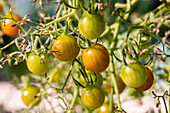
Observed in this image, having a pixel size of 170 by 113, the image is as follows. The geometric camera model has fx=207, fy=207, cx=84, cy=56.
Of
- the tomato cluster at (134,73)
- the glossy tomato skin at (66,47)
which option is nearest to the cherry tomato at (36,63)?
the glossy tomato skin at (66,47)

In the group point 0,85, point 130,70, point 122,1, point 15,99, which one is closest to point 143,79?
point 130,70

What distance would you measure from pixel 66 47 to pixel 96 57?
2.0 inches

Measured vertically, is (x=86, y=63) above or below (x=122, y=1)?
below

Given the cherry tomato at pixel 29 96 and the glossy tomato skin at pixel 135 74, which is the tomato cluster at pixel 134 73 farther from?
the cherry tomato at pixel 29 96

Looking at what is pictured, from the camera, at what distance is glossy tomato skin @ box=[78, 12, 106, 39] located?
A: 30 cm

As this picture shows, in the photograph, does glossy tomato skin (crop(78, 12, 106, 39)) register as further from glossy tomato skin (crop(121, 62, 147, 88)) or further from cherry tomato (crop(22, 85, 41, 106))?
cherry tomato (crop(22, 85, 41, 106))

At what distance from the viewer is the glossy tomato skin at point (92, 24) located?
1.00 feet

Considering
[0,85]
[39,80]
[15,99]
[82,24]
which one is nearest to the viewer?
[82,24]

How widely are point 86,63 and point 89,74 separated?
0.06m

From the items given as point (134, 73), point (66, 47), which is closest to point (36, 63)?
point (66, 47)

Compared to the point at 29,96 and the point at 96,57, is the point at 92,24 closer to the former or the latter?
the point at 96,57

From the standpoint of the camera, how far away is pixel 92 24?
12.0 inches

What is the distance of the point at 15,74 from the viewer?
2.51ft

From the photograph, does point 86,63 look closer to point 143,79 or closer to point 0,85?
Answer: point 143,79
